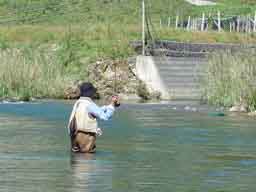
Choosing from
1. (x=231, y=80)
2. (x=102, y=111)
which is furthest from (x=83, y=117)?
(x=231, y=80)

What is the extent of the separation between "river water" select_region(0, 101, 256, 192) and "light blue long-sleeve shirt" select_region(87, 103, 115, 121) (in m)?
0.77

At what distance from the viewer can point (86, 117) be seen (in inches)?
802

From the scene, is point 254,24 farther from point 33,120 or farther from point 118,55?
point 33,120

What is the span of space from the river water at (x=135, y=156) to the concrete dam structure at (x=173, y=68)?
17.3m

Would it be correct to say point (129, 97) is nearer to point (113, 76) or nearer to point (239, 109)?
point (113, 76)

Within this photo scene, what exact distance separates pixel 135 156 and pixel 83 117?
129 cm

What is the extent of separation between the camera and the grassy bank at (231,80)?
3603 cm

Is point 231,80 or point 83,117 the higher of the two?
point 83,117

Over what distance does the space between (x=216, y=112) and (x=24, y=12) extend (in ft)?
149

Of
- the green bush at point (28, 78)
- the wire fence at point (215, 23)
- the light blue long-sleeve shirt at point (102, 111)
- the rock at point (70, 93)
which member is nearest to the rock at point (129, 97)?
the green bush at point (28, 78)

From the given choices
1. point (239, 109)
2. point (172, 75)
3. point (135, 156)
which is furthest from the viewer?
point (172, 75)

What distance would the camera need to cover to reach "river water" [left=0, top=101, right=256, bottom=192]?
16609 millimetres

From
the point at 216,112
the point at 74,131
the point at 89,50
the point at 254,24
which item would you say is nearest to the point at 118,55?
the point at 89,50

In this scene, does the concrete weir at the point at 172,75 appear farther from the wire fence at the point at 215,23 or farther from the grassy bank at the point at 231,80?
the wire fence at the point at 215,23
